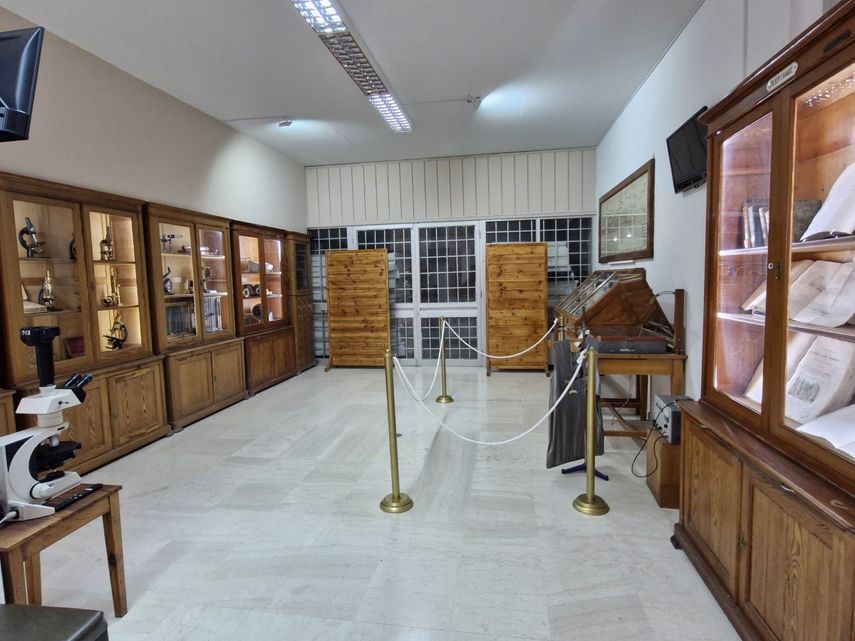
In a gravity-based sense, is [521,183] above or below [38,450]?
above

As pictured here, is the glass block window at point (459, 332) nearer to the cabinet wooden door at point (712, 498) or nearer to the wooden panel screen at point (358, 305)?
the wooden panel screen at point (358, 305)

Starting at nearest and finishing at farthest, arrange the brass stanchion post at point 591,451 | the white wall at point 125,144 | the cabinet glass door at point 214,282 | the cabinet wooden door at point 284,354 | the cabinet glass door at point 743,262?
the cabinet glass door at point 743,262, the brass stanchion post at point 591,451, the white wall at point 125,144, the cabinet glass door at point 214,282, the cabinet wooden door at point 284,354

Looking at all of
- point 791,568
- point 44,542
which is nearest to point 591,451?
point 791,568

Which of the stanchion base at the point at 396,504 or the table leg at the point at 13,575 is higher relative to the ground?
the table leg at the point at 13,575

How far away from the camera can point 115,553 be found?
6.86 feet

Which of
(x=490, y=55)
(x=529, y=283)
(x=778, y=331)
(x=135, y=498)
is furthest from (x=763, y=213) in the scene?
(x=529, y=283)

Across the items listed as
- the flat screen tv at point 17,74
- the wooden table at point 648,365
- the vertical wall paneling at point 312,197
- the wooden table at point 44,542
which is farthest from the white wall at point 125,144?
the wooden table at point 648,365

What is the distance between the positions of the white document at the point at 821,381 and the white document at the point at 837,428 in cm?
4

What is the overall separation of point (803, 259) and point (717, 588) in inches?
61.7

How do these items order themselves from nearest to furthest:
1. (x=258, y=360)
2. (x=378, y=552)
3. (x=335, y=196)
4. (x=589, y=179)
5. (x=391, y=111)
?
1. (x=378, y=552)
2. (x=391, y=111)
3. (x=258, y=360)
4. (x=589, y=179)
5. (x=335, y=196)

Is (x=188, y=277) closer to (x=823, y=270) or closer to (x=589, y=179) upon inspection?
(x=823, y=270)

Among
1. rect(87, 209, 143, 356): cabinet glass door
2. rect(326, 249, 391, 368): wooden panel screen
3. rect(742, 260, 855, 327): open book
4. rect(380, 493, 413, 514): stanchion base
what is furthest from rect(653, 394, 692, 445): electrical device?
rect(326, 249, 391, 368): wooden panel screen

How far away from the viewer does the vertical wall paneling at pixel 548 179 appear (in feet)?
23.7

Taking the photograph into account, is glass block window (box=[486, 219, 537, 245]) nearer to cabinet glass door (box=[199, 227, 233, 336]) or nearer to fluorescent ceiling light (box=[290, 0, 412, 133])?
fluorescent ceiling light (box=[290, 0, 412, 133])
